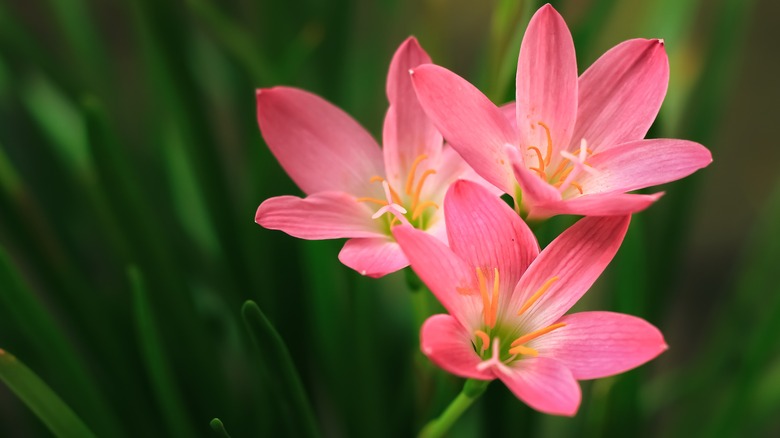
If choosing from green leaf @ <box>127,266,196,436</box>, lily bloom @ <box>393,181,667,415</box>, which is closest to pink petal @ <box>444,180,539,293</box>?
lily bloom @ <box>393,181,667,415</box>

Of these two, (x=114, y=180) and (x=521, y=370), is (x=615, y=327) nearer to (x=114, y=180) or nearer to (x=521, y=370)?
(x=521, y=370)

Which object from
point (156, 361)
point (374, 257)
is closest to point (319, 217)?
point (374, 257)

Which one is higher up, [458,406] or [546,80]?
[546,80]

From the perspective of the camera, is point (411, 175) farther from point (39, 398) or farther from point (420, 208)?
point (39, 398)

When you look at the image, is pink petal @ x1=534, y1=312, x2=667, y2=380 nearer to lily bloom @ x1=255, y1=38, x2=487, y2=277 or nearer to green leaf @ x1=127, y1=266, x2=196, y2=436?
lily bloom @ x1=255, y1=38, x2=487, y2=277

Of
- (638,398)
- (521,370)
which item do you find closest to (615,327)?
(521,370)
